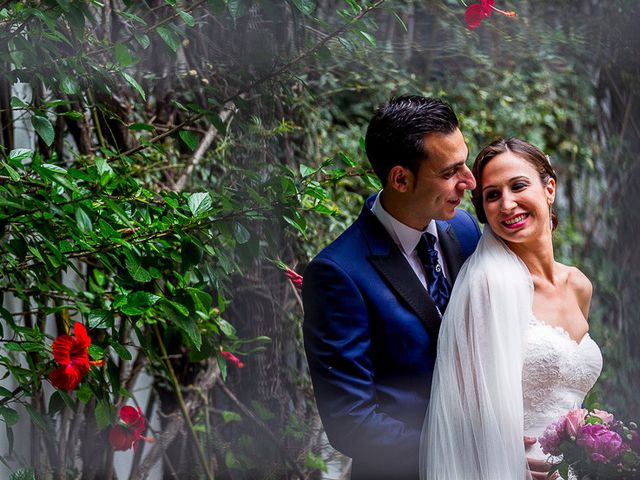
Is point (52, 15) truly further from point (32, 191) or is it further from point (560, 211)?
point (560, 211)

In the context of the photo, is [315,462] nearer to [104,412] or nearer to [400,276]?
[104,412]

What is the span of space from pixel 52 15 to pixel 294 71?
11.0 inches

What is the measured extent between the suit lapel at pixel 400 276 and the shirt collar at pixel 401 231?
0.01m

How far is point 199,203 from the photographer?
0.99m

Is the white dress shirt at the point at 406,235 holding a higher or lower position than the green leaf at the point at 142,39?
lower

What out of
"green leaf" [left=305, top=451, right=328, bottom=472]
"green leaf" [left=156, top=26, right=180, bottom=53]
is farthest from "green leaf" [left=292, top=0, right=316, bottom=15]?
"green leaf" [left=305, top=451, right=328, bottom=472]

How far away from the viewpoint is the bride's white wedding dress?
914 millimetres

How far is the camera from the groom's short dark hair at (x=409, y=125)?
38.9 inches

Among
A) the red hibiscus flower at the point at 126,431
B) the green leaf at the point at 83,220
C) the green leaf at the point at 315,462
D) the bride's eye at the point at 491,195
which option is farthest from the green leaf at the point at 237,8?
the green leaf at the point at 315,462

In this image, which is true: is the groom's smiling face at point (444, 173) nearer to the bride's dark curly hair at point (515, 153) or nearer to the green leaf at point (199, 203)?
the bride's dark curly hair at point (515, 153)

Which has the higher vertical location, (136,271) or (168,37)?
(168,37)

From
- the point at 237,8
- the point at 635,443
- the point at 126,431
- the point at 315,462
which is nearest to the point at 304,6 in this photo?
the point at 237,8

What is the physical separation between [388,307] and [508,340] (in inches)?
5.0

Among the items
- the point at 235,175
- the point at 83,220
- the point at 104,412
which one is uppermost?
the point at 83,220
